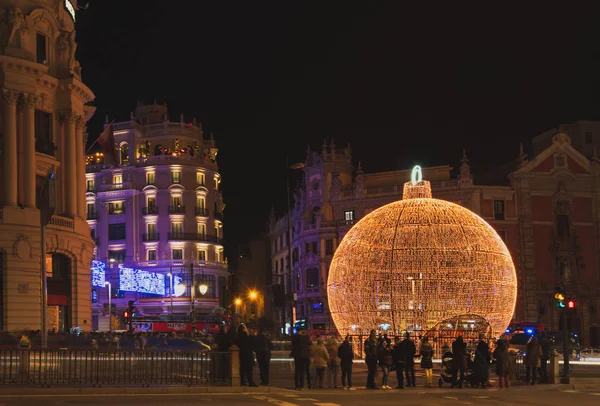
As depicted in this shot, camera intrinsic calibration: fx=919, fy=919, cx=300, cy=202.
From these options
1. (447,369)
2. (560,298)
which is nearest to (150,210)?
(447,369)

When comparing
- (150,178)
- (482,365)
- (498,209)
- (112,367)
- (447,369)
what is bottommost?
(447,369)

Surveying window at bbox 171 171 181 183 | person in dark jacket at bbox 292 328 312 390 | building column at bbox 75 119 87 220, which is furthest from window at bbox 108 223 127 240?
person in dark jacket at bbox 292 328 312 390

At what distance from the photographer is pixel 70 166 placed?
5009cm

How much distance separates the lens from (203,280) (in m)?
90.2

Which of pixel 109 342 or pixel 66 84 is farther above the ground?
pixel 66 84

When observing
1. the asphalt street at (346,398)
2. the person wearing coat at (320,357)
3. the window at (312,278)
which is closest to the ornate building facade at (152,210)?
the window at (312,278)

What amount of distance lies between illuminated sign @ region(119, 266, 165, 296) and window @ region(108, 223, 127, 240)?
12.5 metres

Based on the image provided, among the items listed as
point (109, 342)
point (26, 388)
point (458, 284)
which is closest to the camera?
point (26, 388)

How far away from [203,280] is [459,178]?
28.2 metres

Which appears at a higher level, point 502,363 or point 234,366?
point 234,366

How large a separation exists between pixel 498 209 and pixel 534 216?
9.85 ft

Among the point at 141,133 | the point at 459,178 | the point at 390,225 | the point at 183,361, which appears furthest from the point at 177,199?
the point at 183,361

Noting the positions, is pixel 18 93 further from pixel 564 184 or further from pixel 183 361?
pixel 564 184

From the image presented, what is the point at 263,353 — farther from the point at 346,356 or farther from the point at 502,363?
Result: the point at 502,363
